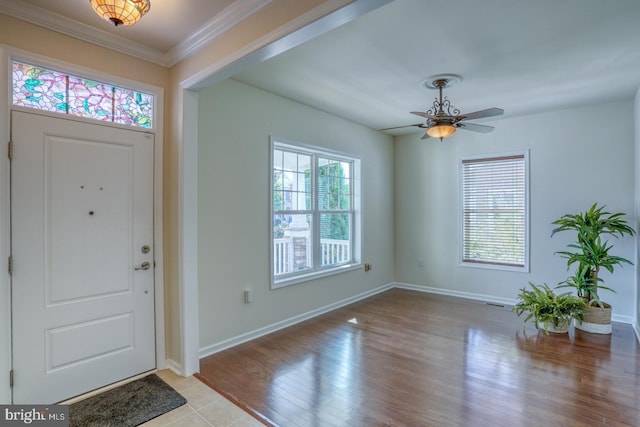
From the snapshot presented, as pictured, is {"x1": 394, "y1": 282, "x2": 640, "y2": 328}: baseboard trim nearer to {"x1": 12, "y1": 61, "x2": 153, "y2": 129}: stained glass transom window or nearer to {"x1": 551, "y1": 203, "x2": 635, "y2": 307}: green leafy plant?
{"x1": 551, "y1": 203, "x2": 635, "y2": 307}: green leafy plant

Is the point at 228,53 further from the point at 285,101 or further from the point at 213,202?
the point at 285,101

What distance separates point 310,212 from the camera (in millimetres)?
4516

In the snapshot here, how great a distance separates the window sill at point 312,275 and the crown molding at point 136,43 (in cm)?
252

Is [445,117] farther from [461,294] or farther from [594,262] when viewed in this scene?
[461,294]

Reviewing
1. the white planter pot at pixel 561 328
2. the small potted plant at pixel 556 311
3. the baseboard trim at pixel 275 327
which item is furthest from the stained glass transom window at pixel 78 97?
the white planter pot at pixel 561 328

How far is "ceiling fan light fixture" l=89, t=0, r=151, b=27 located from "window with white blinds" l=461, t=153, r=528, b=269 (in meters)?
4.84

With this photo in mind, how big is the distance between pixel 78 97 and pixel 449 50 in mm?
3016

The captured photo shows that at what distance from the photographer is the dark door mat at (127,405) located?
223 centimetres

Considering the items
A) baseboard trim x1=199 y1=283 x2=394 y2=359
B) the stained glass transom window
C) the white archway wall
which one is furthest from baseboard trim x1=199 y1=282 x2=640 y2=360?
the stained glass transom window

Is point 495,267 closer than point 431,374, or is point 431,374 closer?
point 431,374

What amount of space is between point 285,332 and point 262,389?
1241 mm

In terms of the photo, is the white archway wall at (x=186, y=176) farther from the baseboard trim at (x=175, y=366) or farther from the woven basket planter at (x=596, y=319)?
the woven basket planter at (x=596, y=319)

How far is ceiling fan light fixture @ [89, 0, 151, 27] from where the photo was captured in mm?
1853

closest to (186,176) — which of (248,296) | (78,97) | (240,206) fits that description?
(240,206)
